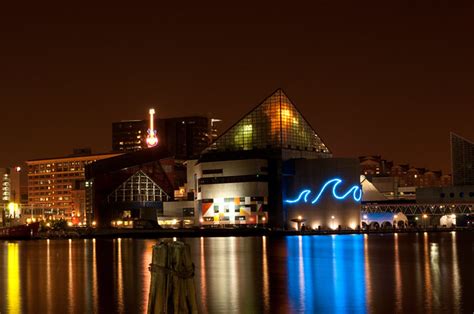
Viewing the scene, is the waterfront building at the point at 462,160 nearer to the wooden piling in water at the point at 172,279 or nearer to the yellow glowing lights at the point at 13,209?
the yellow glowing lights at the point at 13,209

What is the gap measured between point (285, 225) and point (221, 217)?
1025cm

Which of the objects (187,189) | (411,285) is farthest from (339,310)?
(187,189)

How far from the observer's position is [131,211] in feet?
489

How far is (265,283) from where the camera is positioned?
4434 cm

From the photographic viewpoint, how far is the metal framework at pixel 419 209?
14812cm

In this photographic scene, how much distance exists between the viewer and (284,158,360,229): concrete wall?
436ft

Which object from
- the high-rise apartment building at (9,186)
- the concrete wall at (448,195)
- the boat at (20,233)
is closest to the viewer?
the boat at (20,233)

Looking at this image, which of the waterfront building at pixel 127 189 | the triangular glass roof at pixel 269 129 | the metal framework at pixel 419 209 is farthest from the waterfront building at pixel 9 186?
the metal framework at pixel 419 209

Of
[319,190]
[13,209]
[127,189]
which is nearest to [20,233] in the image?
[127,189]

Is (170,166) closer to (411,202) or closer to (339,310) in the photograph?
(411,202)

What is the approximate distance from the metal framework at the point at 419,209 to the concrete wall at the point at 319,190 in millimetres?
15584

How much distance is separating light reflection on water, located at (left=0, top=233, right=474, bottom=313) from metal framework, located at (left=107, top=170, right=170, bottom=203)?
8024 centimetres

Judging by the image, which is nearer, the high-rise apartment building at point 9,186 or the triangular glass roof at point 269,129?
the triangular glass roof at point 269,129

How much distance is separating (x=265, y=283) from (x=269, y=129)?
9739 cm
